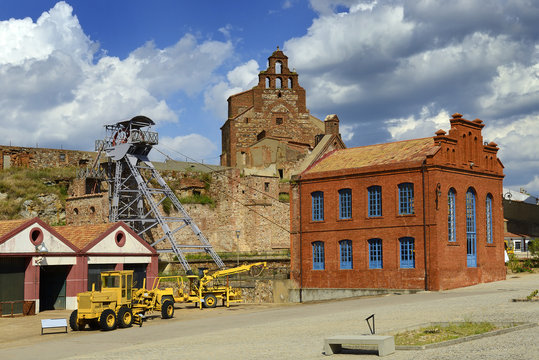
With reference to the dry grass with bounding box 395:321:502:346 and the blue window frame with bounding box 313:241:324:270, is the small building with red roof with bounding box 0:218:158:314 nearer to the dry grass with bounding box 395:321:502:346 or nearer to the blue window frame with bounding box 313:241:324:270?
the blue window frame with bounding box 313:241:324:270

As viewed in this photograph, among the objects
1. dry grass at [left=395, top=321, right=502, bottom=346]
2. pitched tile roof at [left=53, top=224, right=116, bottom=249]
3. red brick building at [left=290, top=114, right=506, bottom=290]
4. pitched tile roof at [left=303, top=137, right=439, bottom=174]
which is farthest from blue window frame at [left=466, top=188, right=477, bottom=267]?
pitched tile roof at [left=53, top=224, right=116, bottom=249]

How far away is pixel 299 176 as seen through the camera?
42.3m

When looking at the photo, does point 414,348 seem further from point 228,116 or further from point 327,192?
point 228,116

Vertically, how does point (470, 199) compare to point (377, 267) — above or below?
above

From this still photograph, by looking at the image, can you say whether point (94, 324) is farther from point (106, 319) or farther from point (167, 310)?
point (167, 310)

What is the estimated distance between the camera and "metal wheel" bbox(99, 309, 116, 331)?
81.9 ft

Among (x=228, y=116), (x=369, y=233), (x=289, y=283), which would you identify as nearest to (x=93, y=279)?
(x=289, y=283)

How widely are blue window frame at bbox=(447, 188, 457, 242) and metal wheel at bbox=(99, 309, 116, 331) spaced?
1951 centimetres

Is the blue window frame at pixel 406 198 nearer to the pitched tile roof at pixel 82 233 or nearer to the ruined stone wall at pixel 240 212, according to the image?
the pitched tile roof at pixel 82 233

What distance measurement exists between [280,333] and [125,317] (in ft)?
24.9

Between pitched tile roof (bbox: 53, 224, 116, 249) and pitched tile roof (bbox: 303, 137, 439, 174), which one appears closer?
pitched tile roof (bbox: 53, 224, 116, 249)

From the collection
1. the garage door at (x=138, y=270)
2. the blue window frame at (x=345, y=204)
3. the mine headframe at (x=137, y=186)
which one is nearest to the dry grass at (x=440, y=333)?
the blue window frame at (x=345, y=204)

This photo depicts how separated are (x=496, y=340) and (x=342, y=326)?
645cm

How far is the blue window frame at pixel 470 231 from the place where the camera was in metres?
38.3
